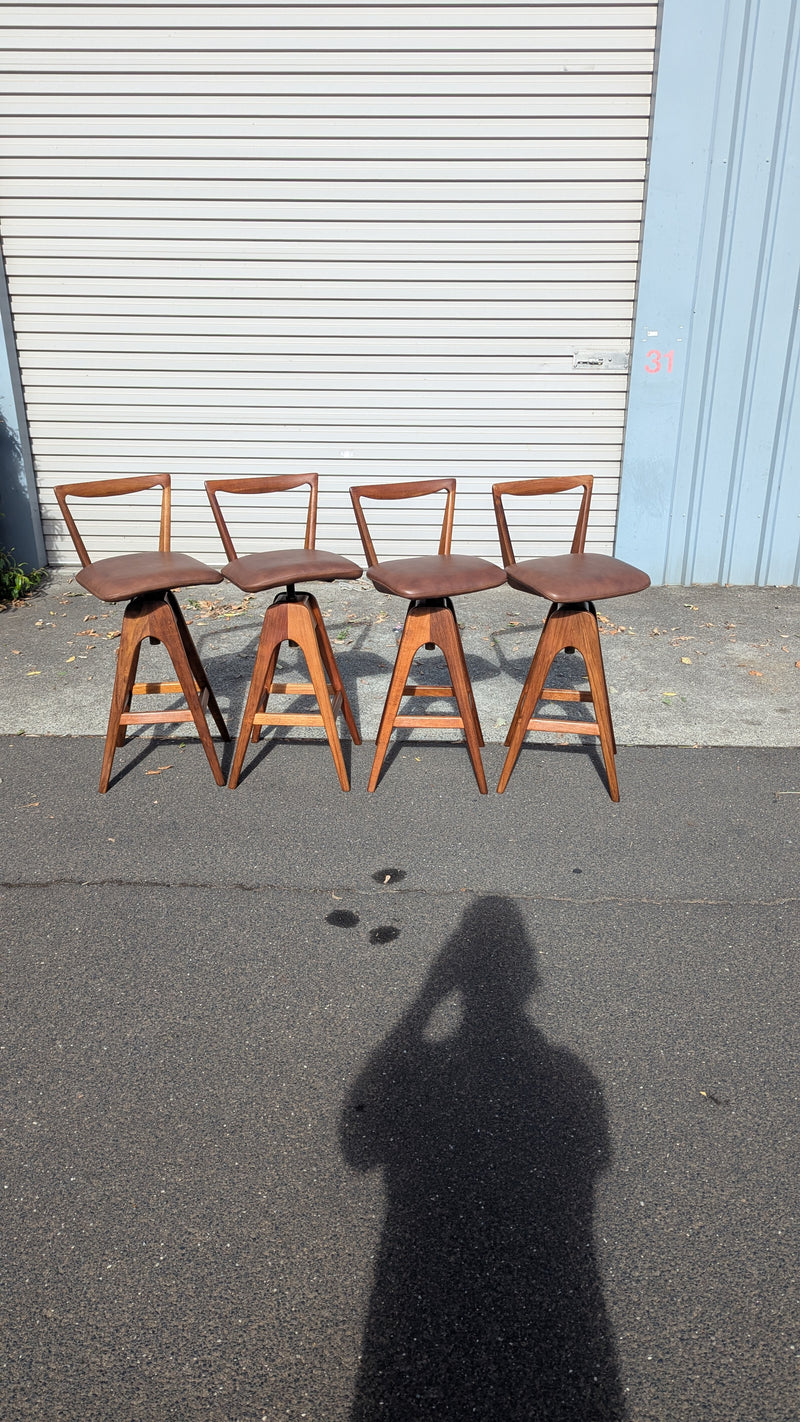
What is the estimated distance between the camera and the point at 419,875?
371cm

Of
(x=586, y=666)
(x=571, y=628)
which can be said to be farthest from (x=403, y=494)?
(x=586, y=666)

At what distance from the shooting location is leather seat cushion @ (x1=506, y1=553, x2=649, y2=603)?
3.96 meters

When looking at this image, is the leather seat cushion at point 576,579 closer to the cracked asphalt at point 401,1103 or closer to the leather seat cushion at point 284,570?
the leather seat cushion at point 284,570

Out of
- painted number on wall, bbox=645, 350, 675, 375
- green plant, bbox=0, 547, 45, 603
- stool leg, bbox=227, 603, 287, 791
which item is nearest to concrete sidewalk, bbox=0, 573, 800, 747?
green plant, bbox=0, 547, 45, 603

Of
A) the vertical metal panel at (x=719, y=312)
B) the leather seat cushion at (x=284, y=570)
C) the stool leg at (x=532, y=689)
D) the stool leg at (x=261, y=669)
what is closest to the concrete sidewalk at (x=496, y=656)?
the vertical metal panel at (x=719, y=312)

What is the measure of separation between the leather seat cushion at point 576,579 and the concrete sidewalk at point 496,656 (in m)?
1.01

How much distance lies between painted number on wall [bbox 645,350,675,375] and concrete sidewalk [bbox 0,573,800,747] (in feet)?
5.12

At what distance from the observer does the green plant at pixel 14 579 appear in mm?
7262

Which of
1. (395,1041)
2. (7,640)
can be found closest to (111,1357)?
(395,1041)

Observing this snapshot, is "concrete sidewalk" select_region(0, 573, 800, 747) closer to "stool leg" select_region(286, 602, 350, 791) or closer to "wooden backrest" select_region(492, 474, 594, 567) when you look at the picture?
"stool leg" select_region(286, 602, 350, 791)

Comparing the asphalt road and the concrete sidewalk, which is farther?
the concrete sidewalk

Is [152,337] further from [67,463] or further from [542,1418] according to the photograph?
[542,1418]

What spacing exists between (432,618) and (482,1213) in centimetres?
250

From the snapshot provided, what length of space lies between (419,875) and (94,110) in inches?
236
